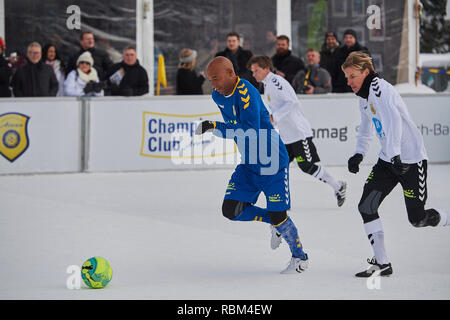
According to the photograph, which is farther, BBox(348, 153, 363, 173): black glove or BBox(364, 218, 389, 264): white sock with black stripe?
BBox(348, 153, 363, 173): black glove

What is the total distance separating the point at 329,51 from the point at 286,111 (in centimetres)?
512

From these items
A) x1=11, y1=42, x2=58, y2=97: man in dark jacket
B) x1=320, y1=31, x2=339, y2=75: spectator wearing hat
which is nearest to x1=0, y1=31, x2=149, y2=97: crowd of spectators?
x1=11, y1=42, x2=58, y2=97: man in dark jacket

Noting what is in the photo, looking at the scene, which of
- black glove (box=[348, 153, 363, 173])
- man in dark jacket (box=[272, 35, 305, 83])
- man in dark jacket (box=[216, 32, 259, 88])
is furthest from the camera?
man in dark jacket (box=[272, 35, 305, 83])

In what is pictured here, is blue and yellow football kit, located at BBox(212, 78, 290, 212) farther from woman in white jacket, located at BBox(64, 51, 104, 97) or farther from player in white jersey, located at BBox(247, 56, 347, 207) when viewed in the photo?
woman in white jacket, located at BBox(64, 51, 104, 97)

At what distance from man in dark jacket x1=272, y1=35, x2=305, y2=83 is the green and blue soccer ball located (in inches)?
359

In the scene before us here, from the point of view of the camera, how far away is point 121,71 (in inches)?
595

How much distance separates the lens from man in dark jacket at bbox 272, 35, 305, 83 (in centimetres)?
1526

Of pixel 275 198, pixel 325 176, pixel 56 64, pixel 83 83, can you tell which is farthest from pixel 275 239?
pixel 56 64

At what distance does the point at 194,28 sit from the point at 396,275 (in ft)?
36.3

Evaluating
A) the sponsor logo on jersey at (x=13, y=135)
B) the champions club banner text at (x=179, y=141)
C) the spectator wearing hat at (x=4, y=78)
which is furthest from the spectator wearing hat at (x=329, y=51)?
A: the spectator wearing hat at (x=4, y=78)

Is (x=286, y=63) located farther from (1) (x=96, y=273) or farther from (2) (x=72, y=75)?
(1) (x=96, y=273)

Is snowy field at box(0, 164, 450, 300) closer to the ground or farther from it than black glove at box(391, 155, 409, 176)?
closer to the ground

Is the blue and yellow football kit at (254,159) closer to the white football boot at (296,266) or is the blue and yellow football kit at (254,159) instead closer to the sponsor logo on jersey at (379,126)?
the white football boot at (296,266)

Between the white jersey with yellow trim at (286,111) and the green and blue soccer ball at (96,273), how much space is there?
4.62 meters
